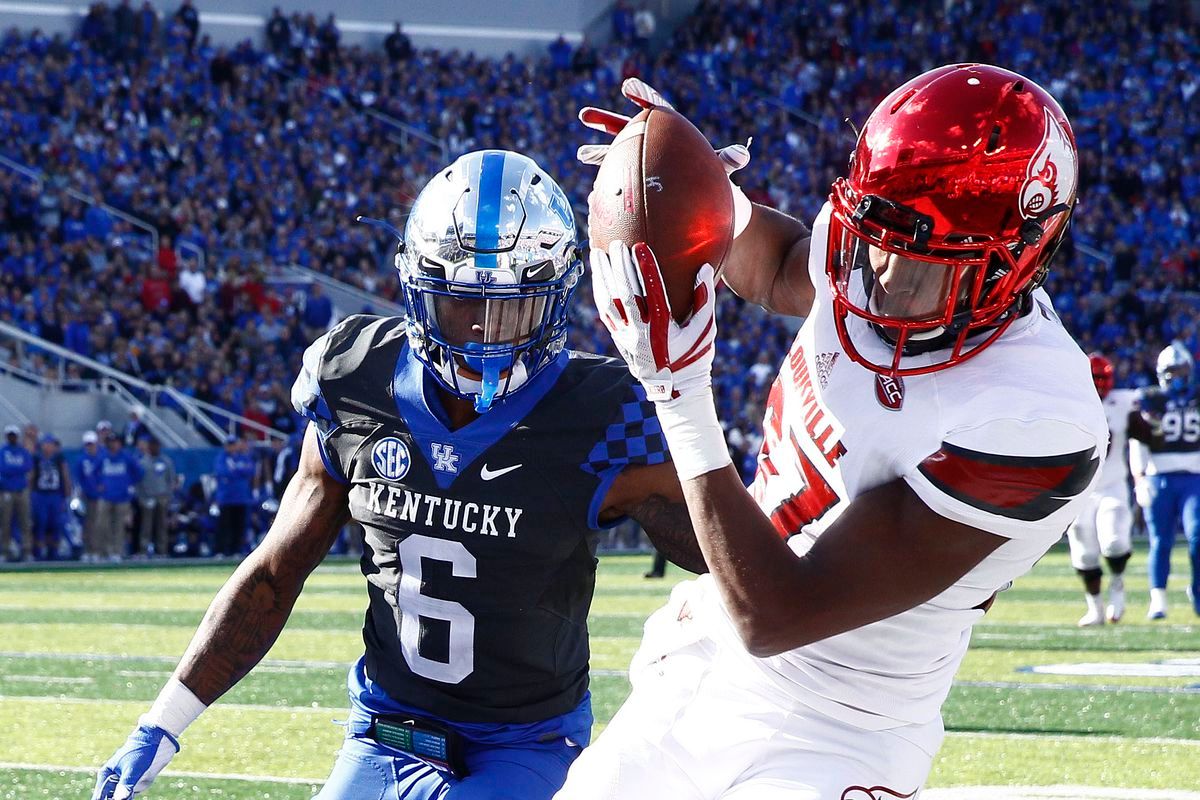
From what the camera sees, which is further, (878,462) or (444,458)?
(444,458)

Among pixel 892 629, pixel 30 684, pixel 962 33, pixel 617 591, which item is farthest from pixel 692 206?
pixel 962 33

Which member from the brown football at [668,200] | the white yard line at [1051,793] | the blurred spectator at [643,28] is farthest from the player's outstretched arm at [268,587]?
the blurred spectator at [643,28]

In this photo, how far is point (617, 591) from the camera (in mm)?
11797

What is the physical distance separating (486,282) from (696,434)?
35.8 inches

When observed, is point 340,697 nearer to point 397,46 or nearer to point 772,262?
point 772,262

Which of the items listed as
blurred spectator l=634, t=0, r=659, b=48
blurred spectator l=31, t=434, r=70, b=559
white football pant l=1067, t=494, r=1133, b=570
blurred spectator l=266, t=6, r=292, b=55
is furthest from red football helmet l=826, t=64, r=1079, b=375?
blurred spectator l=634, t=0, r=659, b=48

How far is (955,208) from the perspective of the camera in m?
2.13

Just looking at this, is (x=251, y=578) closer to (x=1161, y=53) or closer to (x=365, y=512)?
(x=365, y=512)

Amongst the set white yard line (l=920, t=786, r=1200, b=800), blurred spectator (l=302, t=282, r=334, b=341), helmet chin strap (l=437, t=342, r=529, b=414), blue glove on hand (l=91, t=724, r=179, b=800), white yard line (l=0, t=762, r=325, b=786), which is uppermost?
helmet chin strap (l=437, t=342, r=529, b=414)

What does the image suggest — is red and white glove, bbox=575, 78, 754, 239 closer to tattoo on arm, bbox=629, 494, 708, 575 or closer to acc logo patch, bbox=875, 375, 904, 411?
acc logo patch, bbox=875, 375, 904, 411

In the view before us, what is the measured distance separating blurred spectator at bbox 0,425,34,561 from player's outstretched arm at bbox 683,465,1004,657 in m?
14.1

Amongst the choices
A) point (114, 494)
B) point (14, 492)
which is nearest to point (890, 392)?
point (114, 494)

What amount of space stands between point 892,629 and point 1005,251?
21.7 inches

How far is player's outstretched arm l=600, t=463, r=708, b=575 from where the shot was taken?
280 centimetres
